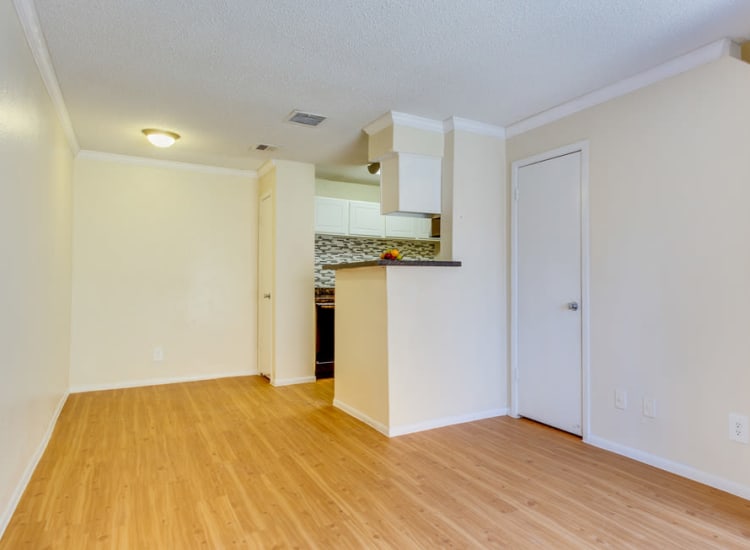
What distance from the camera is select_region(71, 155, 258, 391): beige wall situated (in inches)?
176

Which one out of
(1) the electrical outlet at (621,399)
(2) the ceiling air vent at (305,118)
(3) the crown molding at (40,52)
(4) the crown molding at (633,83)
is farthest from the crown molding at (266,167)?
(1) the electrical outlet at (621,399)

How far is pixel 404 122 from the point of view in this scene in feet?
11.4

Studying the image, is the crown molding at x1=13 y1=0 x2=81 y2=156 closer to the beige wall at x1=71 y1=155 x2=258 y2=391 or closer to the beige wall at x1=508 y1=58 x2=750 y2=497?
the beige wall at x1=71 y1=155 x2=258 y2=391

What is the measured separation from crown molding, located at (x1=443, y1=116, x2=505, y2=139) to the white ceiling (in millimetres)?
74

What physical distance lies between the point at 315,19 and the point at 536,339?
8.63 feet

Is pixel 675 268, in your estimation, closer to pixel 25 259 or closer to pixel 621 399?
pixel 621 399

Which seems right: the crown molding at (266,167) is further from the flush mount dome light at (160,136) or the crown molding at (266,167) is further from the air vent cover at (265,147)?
the flush mount dome light at (160,136)

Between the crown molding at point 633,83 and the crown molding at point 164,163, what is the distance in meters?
3.05

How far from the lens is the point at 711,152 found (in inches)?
96.4

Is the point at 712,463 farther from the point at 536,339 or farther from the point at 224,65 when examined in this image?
the point at 224,65

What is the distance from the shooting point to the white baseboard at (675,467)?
230 cm

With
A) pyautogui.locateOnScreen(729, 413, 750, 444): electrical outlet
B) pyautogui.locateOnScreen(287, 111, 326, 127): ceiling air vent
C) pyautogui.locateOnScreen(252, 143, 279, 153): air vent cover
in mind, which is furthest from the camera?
pyautogui.locateOnScreen(252, 143, 279, 153): air vent cover

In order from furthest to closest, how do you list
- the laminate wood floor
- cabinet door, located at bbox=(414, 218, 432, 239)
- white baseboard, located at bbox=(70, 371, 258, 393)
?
cabinet door, located at bbox=(414, 218, 432, 239) < white baseboard, located at bbox=(70, 371, 258, 393) < the laminate wood floor

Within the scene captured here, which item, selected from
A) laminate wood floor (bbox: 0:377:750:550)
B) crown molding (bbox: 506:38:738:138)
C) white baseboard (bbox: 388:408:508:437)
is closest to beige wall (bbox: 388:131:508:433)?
white baseboard (bbox: 388:408:508:437)
